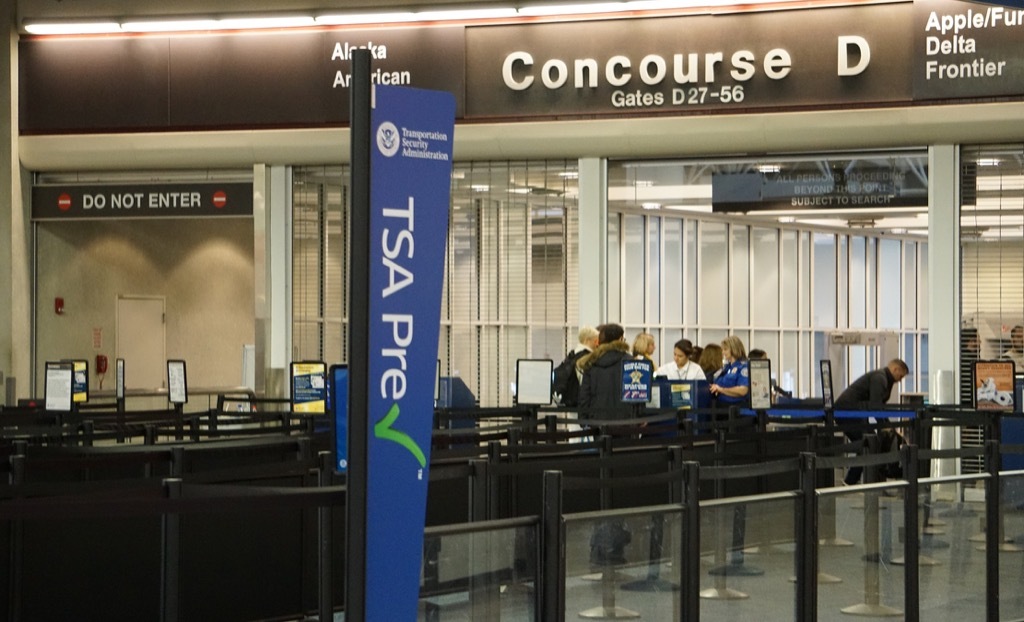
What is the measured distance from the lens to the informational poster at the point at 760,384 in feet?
46.0

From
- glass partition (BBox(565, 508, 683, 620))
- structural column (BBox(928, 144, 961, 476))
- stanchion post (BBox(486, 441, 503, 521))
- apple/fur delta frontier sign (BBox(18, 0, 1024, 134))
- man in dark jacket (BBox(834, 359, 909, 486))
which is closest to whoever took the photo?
glass partition (BBox(565, 508, 683, 620))

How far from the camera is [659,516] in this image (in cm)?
573

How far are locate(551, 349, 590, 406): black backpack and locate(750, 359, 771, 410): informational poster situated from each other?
76.3 inches

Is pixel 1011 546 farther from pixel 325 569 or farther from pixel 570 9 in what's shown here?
pixel 570 9

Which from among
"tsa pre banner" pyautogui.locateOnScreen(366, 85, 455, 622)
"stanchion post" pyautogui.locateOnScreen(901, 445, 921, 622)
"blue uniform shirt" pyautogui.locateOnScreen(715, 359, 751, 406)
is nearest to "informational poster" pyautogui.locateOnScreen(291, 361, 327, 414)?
"blue uniform shirt" pyautogui.locateOnScreen(715, 359, 751, 406)

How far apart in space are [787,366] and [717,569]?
21.7m

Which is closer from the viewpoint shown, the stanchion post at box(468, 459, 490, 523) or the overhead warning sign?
the stanchion post at box(468, 459, 490, 523)

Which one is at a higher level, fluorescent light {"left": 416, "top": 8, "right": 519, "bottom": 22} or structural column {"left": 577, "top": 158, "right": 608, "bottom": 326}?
fluorescent light {"left": 416, "top": 8, "right": 519, "bottom": 22}

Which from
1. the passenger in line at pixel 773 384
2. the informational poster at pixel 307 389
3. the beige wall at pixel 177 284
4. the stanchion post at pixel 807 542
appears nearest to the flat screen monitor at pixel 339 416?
the stanchion post at pixel 807 542

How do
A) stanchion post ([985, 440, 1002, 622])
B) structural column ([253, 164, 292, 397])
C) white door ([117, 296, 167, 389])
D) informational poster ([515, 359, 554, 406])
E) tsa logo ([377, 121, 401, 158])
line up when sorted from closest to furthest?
tsa logo ([377, 121, 401, 158]) → stanchion post ([985, 440, 1002, 622]) → informational poster ([515, 359, 554, 406]) → structural column ([253, 164, 292, 397]) → white door ([117, 296, 167, 389])

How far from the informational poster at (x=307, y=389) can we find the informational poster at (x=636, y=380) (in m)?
2.87

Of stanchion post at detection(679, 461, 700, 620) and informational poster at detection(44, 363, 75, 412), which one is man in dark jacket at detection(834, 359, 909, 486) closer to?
informational poster at detection(44, 363, 75, 412)

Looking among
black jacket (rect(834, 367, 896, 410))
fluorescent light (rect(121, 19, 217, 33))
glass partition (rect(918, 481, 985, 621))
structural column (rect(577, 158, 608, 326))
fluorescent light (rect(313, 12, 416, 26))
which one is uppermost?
fluorescent light (rect(121, 19, 217, 33))

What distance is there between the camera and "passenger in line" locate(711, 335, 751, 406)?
599 inches
